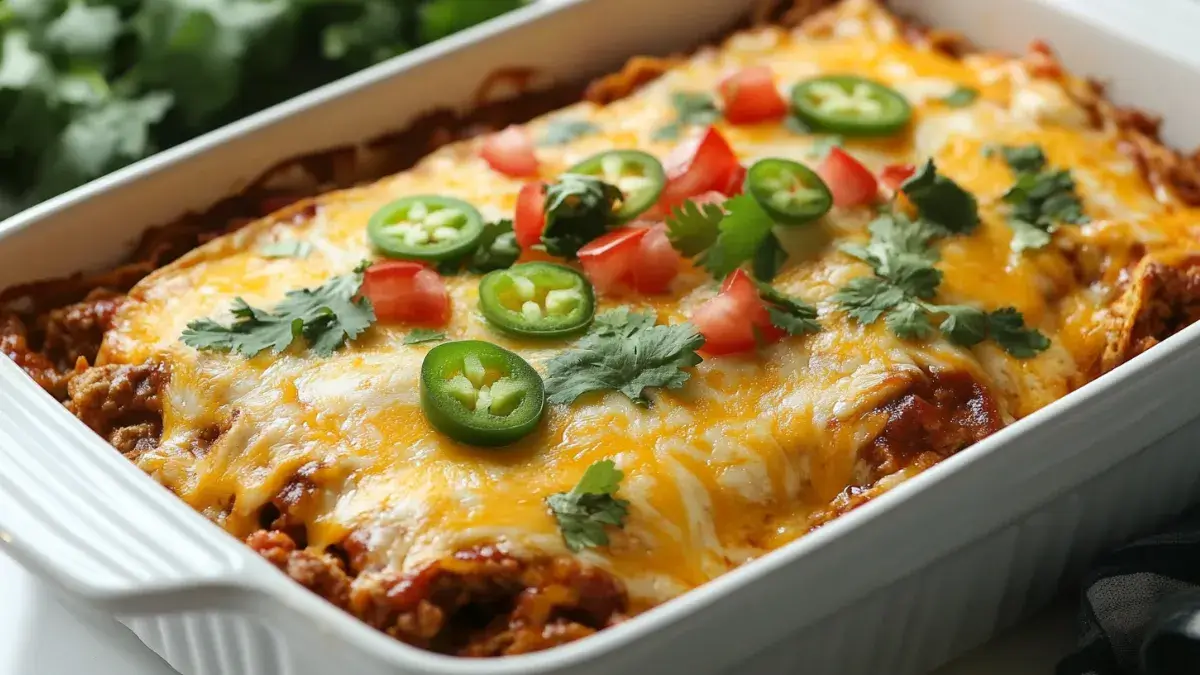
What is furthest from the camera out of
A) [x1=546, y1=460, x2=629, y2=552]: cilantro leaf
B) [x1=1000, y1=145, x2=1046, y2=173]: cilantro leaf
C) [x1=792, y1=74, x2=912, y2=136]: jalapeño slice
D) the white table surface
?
[x1=792, y1=74, x2=912, y2=136]: jalapeño slice

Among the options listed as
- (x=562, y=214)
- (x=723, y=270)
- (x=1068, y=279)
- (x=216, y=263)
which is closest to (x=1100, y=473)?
(x=1068, y=279)

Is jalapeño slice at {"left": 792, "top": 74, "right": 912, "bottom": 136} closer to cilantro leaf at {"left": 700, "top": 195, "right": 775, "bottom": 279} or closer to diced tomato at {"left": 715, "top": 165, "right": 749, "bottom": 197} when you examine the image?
diced tomato at {"left": 715, "top": 165, "right": 749, "bottom": 197}

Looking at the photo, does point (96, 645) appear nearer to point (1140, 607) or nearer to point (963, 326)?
point (963, 326)

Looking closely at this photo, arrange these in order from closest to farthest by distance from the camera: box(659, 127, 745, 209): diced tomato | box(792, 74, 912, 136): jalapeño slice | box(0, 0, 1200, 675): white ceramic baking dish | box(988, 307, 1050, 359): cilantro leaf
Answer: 1. box(0, 0, 1200, 675): white ceramic baking dish
2. box(988, 307, 1050, 359): cilantro leaf
3. box(659, 127, 745, 209): diced tomato
4. box(792, 74, 912, 136): jalapeño slice

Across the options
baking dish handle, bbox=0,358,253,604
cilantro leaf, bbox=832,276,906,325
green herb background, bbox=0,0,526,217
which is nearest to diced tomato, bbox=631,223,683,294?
cilantro leaf, bbox=832,276,906,325

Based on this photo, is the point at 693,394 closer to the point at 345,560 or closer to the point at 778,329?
the point at 778,329

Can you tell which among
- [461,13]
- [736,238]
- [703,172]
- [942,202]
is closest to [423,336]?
[736,238]
